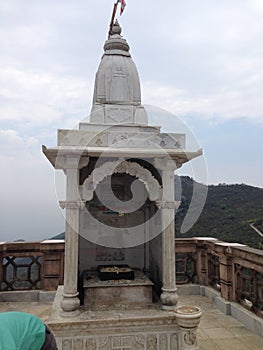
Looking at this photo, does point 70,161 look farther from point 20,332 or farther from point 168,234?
point 20,332

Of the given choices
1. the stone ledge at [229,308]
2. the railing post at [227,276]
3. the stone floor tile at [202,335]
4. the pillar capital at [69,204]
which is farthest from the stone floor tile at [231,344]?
the pillar capital at [69,204]

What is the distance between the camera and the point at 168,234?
4180mm

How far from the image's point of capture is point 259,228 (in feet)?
45.7

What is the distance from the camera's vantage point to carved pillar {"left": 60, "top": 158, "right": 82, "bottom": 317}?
12.6 ft

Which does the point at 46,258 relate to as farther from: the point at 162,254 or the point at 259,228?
the point at 259,228

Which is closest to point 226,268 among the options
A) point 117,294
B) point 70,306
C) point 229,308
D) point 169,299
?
point 229,308

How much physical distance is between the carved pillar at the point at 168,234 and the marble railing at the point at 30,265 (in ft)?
9.12

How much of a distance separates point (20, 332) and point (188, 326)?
2.81 meters

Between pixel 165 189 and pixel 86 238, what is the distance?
65.9 inches

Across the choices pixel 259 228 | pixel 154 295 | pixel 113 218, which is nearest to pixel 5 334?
pixel 154 295

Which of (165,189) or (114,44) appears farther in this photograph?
(114,44)

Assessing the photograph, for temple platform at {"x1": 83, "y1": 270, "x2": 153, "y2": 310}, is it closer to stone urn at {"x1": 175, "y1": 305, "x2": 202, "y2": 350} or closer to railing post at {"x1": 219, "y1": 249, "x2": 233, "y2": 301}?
stone urn at {"x1": 175, "y1": 305, "x2": 202, "y2": 350}

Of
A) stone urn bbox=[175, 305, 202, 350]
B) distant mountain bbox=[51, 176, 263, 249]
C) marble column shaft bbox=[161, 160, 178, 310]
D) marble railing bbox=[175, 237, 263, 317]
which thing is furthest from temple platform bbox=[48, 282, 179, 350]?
distant mountain bbox=[51, 176, 263, 249]

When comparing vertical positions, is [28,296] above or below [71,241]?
below
